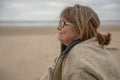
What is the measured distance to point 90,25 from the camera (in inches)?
57.9

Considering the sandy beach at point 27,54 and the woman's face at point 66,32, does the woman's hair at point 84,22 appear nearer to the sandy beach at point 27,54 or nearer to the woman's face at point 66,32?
the woman's face at point 66,32

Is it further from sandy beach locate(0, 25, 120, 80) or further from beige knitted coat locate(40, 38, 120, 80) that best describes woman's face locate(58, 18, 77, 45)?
sandy beach locate(0, 25, 120, 80)

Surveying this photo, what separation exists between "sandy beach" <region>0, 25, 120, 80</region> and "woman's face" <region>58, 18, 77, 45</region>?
2126 millimetres

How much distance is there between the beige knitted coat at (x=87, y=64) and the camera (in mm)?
1323

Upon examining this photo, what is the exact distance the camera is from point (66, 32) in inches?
59.2

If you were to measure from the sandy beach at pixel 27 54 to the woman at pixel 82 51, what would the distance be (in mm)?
2142

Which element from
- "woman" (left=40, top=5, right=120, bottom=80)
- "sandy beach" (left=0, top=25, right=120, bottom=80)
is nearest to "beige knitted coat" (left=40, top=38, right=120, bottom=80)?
"woman" (left=40, top=5, right=120, bottom=80)

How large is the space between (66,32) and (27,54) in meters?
4.45

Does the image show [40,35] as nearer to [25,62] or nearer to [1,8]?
[25,62]

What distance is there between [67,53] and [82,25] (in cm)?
15

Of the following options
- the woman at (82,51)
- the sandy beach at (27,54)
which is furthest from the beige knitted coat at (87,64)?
the sandy beach at (27,54)

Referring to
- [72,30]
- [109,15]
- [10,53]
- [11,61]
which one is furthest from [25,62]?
[109,15]

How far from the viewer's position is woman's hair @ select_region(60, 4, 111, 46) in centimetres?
145

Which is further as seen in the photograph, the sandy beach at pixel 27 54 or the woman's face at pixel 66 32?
the sandy beach at pixel 27 54
